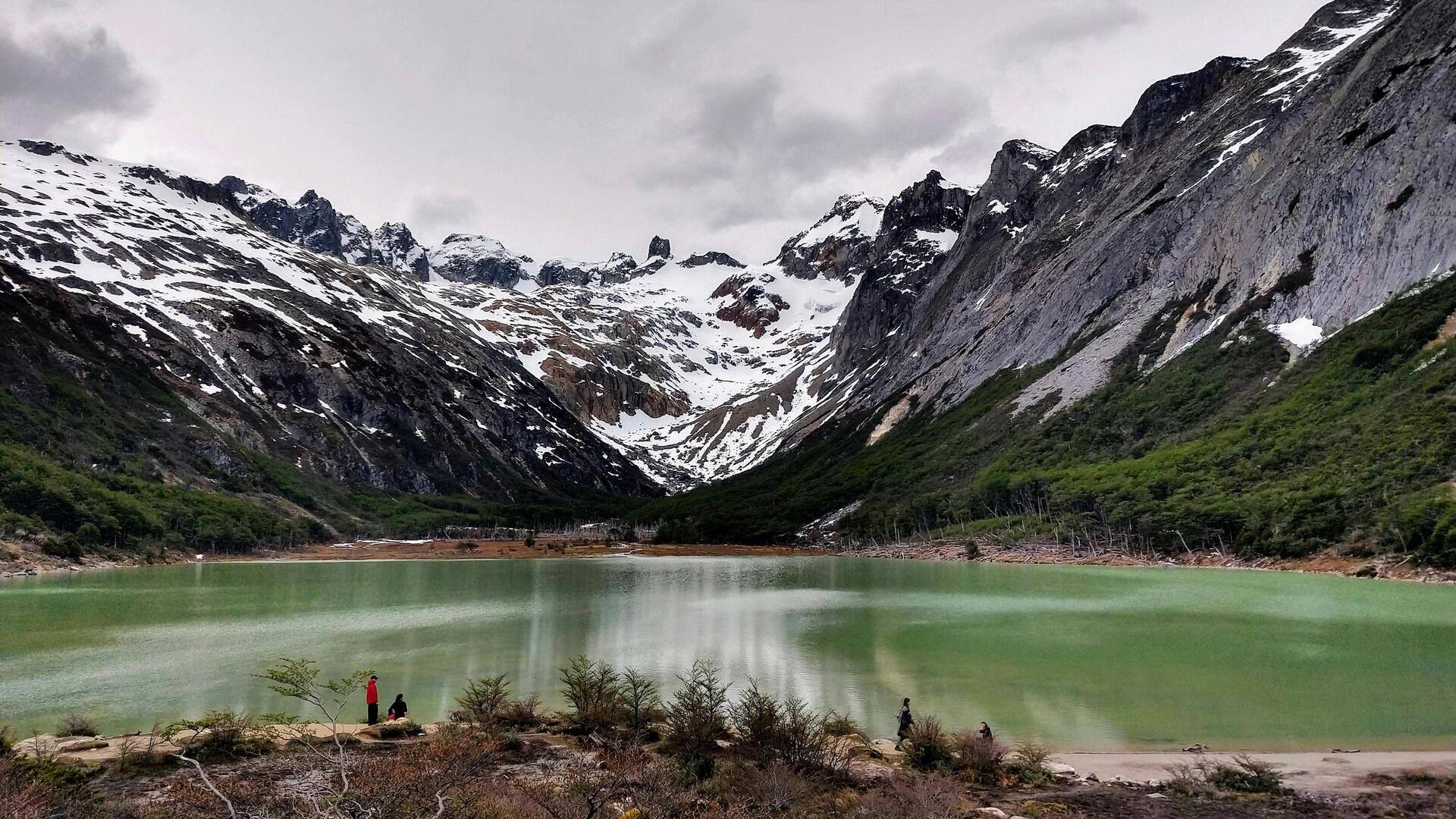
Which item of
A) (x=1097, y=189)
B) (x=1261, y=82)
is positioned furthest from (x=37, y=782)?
(x=1097, y=189)

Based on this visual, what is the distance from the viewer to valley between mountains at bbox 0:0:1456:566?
64.6m

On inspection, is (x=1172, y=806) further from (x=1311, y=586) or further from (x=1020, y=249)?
(x=1020, y=249)

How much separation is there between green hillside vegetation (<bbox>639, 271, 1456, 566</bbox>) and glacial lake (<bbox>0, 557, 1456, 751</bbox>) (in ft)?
20.6

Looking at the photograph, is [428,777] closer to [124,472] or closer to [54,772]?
[54,772]

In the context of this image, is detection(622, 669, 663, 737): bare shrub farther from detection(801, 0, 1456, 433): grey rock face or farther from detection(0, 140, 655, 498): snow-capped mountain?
detection(0, 140, 655, 498): snow-capped mountain

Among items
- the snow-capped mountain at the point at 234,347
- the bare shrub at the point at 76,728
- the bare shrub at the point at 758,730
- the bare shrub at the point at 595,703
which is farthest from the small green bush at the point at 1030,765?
the snow-capped mountain at the point at 234,347

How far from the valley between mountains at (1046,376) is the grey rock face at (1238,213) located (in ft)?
1.51

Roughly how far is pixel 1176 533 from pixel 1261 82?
356 ft

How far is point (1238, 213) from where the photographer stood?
10019 cm

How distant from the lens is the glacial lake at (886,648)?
19.3 metres

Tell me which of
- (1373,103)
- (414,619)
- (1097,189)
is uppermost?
(1097,189)

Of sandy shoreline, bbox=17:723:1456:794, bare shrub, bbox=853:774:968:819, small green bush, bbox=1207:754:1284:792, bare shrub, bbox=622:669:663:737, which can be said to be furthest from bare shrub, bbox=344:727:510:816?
small green bush, bbox=1207:754:1284:792

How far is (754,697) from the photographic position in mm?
16781

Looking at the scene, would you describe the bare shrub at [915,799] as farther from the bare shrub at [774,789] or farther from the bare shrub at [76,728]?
the bare shrub at [76,728]
